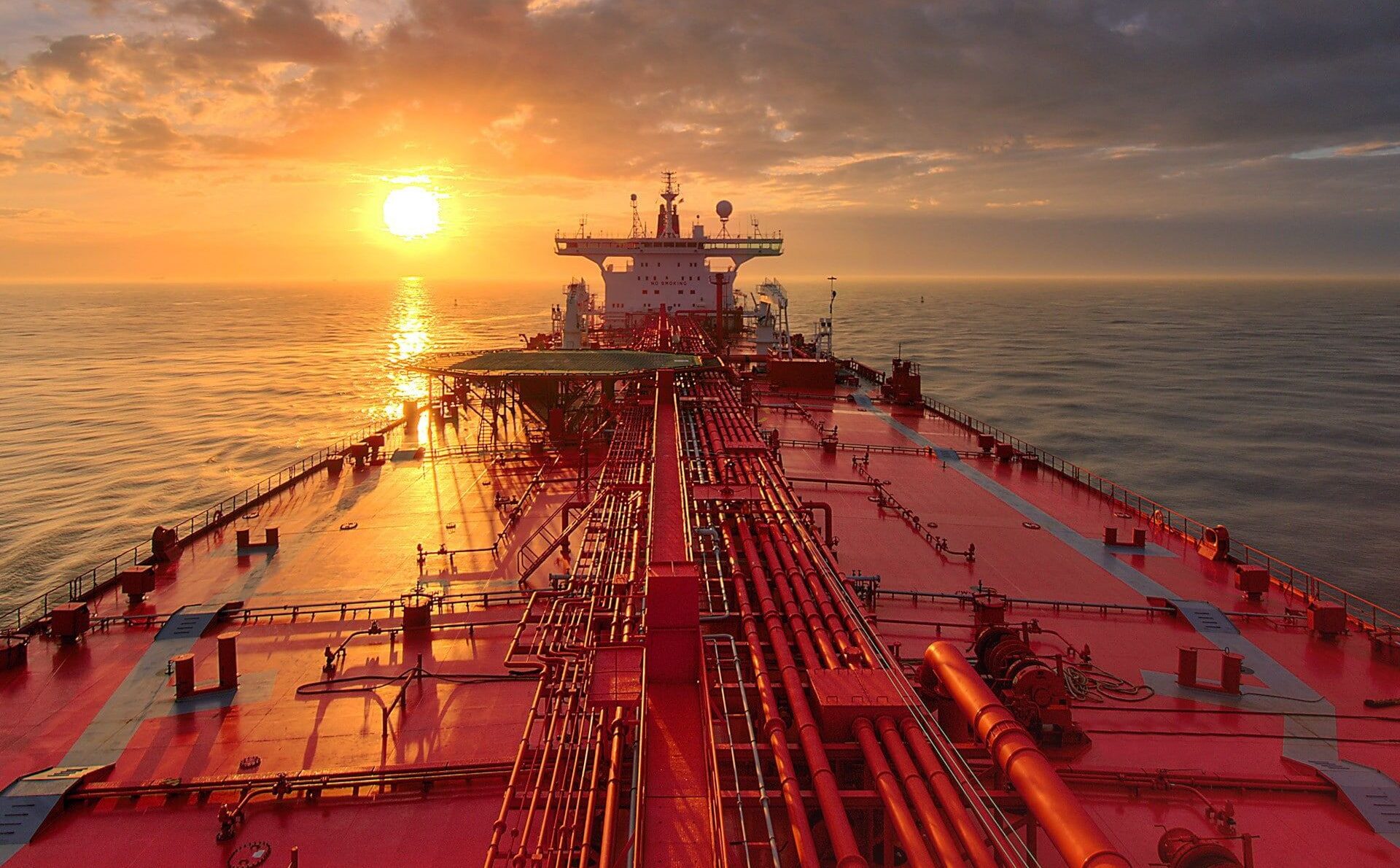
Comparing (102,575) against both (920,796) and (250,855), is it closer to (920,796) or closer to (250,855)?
(250,855)

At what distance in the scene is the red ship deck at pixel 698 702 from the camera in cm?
662

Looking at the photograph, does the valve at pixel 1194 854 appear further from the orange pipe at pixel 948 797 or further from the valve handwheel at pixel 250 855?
the valve handwheel at pixel 250 855

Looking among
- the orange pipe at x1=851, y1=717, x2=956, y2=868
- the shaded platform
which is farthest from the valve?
the shaded platform

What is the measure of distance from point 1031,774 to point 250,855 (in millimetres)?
8075

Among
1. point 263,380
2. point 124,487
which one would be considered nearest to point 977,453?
point 124,487

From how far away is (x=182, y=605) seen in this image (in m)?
16.4

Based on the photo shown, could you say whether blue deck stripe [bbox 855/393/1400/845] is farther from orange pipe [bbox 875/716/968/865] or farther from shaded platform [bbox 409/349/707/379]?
shaded platform [bbox 409/349/707/379]

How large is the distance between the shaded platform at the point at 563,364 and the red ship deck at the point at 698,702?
773 centimetres

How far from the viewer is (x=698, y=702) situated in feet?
28.0

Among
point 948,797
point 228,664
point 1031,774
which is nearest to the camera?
point 1031,774

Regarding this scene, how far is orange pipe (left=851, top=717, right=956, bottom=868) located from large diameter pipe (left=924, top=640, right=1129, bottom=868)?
2.53 feet

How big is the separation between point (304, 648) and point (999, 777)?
11710 millimetres

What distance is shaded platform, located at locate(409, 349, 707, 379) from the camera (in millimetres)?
27828

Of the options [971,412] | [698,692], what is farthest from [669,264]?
[698,692]
